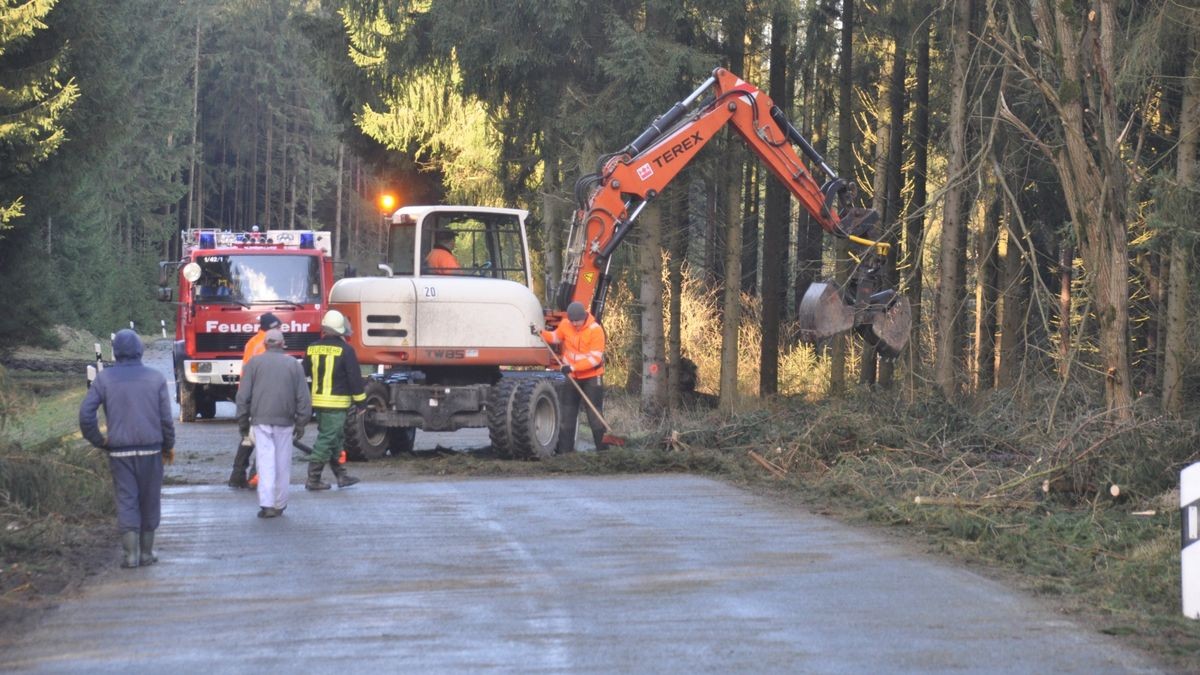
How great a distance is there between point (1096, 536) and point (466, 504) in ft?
19.4

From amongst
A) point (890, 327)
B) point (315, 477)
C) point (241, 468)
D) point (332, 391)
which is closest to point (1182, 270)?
point (890, 327)

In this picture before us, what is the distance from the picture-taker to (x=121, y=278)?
74375 mm

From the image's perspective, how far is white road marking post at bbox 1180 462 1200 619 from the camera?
9.42 metres

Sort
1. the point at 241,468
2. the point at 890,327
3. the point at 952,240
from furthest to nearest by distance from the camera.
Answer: the point at 952,240 → the point at 890,327 → the point at 241,468

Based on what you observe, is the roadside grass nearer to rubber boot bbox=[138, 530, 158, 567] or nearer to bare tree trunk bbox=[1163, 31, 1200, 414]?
rubber boot bbox=[138, 530, 158, 567]

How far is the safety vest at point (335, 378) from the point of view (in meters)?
16.0

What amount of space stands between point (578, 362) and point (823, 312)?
322cm

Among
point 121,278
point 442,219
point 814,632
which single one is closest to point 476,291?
point 442,219

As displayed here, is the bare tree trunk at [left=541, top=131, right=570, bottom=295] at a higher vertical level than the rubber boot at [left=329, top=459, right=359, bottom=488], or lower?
higher

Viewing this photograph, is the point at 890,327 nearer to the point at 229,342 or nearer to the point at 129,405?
the point at 129,405

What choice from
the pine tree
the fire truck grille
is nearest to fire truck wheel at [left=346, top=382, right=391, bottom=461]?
the fire truck grille

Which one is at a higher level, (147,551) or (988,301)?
(988,301)

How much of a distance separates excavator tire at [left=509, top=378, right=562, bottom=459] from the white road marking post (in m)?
10.3

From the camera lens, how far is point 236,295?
26.8 m
